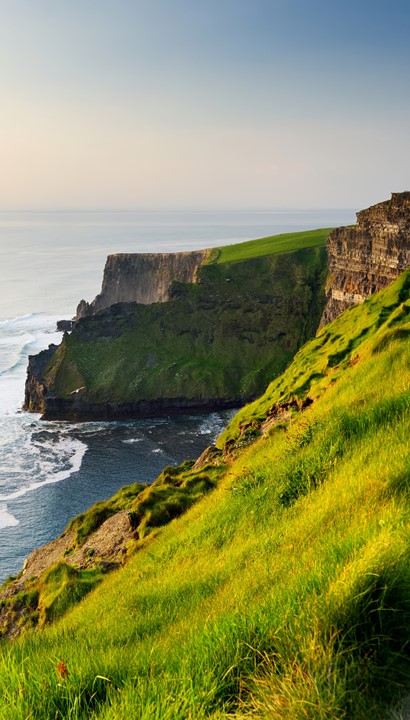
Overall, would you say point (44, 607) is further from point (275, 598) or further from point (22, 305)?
point (22, 305)

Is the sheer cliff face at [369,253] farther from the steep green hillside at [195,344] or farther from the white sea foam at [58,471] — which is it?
the white sea foam at [58,471]

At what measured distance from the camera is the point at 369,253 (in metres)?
88.0

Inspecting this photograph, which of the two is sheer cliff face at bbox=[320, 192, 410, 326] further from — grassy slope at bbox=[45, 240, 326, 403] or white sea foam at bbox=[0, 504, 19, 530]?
white sea foam at bbox=[0, 504, 19, 530]

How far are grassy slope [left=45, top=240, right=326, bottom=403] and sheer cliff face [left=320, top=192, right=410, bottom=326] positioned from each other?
1833 cm

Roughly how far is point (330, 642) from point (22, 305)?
201463 mm

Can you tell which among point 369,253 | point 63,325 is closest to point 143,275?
point 63,325

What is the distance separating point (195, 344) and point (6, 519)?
221 feet

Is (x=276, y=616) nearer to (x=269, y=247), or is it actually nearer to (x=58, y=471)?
(x=58, y=471)

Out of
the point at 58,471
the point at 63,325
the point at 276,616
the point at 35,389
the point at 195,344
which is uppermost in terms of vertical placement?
the point at 276,616

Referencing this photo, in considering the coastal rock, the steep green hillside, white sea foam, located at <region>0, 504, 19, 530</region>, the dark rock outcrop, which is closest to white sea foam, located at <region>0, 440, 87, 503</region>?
white sea foam, located at <region>0, 504, 19, 530</region>

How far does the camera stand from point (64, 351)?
364 feet

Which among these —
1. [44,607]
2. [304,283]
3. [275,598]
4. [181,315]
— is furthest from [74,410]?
[275,598]

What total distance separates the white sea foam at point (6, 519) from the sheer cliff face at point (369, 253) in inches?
2426

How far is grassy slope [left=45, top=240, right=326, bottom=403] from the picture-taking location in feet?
352
